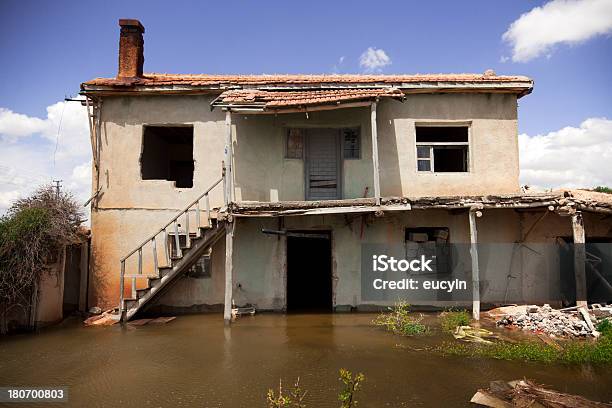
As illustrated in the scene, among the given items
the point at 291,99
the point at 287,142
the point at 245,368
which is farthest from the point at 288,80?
the point at 245,368

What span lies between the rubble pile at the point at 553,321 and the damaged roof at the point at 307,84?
6.50 m

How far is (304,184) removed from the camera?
1260 cm

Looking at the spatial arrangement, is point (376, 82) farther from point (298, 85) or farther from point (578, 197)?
point (578, 197)

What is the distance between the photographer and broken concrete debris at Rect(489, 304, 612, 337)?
9570mm

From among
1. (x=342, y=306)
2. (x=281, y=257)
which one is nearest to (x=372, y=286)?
(x=342, y=306)

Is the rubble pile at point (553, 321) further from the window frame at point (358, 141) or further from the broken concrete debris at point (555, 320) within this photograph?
the window frame at point (358, 141)

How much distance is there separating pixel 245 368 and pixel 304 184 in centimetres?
664

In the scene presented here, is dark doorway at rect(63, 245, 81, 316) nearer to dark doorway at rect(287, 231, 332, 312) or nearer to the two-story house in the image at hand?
the two-story house

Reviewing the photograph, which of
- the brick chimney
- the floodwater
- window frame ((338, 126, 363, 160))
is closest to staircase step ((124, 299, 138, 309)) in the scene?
the floodwater

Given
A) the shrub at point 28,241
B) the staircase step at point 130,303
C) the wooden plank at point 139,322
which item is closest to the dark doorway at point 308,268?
the wooden plank at point 139,322

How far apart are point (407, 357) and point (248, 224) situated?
6.37 metres

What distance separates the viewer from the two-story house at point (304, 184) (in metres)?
12.2

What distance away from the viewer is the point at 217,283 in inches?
481

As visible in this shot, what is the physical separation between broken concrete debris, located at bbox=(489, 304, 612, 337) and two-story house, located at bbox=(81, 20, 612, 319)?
177 cm
